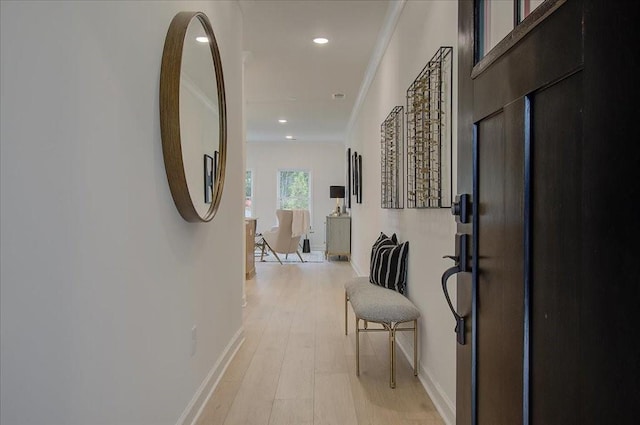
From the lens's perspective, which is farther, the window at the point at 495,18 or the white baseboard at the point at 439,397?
the white baseboard at the point at 439,397

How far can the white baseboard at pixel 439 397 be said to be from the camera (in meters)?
2.04

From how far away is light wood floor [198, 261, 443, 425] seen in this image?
2.16 metres

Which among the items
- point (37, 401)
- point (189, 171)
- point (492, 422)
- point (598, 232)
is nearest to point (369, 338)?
point (189, 171)

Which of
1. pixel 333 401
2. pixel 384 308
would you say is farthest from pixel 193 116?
pixel 333 401

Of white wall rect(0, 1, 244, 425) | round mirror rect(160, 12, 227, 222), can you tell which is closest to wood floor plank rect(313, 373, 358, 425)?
white wall rect(0, 1, 244, 425)

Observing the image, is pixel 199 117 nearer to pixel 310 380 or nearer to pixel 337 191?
pixel 310 380

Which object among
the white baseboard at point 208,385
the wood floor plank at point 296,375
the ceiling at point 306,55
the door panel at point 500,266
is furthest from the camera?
the ceiling at point 306,55

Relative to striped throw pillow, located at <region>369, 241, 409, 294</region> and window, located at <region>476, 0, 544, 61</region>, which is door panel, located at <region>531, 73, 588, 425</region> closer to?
window, located at <region>476, 0, 544, 61</region>

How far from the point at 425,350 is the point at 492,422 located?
162 centimetres

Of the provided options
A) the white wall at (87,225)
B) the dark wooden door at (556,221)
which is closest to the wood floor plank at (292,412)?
the white wall at (87,225)

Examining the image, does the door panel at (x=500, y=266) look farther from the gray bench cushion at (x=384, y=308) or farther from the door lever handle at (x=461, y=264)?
the gray bench cushion at (x=384, y=308)

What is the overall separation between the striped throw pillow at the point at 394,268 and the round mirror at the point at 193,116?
1.28 metres

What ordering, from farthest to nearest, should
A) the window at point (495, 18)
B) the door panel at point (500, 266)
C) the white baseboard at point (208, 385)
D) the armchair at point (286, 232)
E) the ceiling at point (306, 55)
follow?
the armchair at point (286, 232), the ceiling at point (306, 55), the white baseboard at point (208, 385), the window at point (495, 18), the door panel at point (500, 266)

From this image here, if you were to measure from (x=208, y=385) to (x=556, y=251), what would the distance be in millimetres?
2076
